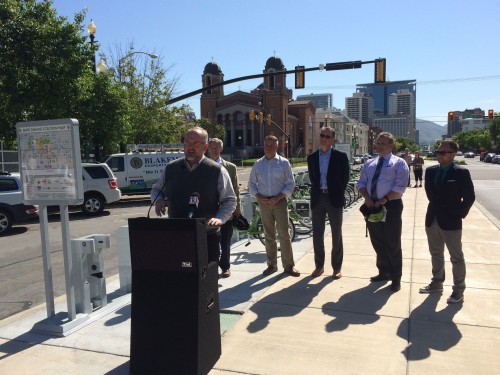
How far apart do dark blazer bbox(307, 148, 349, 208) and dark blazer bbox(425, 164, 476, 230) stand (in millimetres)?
1209

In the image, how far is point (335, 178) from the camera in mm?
5828

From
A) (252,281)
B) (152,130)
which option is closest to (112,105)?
(152,130)

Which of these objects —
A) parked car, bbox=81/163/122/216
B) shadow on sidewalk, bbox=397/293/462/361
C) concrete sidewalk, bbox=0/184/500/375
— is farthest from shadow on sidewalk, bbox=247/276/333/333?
parked car, bbox=81/163/122/216

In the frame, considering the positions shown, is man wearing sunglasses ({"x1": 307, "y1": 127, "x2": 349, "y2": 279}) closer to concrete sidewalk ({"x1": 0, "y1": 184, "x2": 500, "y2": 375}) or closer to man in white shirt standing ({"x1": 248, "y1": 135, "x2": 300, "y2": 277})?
man in white shirt standing ({"x1": 248, "y1": 135, "x2": 300, "y2": 277})

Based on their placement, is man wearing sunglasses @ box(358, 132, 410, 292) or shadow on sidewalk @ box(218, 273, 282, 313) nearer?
shadow on sidewalk @ box(218, 273, 282, 313)

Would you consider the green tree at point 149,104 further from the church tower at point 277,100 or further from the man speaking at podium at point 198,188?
the church tower at point 277,100

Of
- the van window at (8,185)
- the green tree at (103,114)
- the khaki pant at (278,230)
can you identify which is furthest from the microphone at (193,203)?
the green tree at (103,114)

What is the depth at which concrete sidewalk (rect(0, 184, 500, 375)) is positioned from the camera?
12.0 feet

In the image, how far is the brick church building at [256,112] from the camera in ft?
274

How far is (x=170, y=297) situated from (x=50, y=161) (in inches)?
77.6

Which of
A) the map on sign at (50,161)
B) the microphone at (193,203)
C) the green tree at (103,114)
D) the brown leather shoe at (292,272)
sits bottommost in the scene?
the brown leather shoe at (292,272)

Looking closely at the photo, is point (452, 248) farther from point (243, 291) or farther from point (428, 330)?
point (243, 291)

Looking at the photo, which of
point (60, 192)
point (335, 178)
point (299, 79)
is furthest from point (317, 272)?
point (299, 79)

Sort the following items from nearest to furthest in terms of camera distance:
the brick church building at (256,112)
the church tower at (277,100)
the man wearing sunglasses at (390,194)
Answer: the man wearing sunglasses at (390,194) → the church tower at (277,100) → the brick church building at (256,112)
